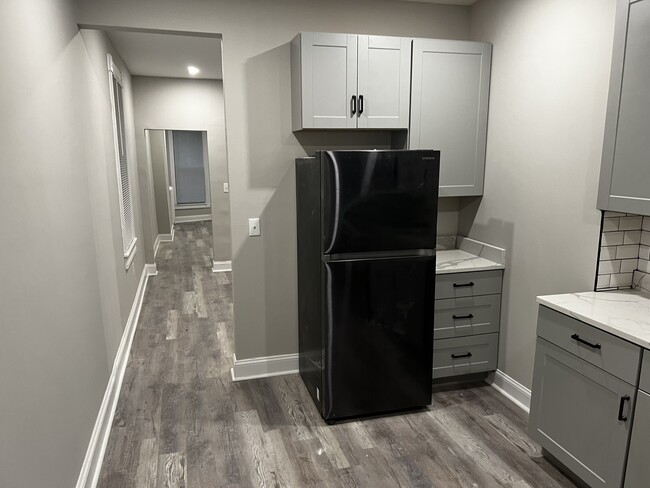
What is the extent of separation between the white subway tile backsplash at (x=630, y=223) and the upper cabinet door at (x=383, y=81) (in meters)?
1.33

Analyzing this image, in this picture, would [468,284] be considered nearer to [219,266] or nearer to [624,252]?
[624,252]

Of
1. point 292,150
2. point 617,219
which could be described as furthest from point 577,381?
point 292,150

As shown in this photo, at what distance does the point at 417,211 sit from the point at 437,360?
1.02 meters

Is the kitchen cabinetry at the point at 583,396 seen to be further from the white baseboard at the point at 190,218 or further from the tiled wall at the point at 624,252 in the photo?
the white baseboard at the point at 190,218

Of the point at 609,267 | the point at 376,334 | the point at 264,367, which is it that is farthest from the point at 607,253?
the point at 264,367

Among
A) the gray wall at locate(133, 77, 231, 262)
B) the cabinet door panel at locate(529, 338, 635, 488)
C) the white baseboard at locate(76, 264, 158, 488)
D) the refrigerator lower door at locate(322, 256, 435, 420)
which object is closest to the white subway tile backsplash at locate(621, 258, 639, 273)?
the cabinet door panel at locate(529, 338, 635, 488)

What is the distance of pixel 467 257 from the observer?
3.31 meters

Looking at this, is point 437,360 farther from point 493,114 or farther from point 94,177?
point 94,177

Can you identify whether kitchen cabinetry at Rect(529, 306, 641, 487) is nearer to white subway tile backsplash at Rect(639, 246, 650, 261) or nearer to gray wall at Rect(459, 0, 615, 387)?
gray wall at Rect(459, 0, 615, 387)

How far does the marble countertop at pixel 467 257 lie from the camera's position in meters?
3.05

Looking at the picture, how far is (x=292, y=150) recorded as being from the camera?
322 centimetres

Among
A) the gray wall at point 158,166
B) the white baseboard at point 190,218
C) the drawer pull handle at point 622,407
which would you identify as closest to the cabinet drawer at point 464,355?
the drawer pull handle at point 622,407

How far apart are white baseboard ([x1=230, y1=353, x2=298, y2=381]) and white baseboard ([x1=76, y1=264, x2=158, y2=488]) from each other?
30.5 inches

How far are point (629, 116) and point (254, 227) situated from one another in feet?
7.07
